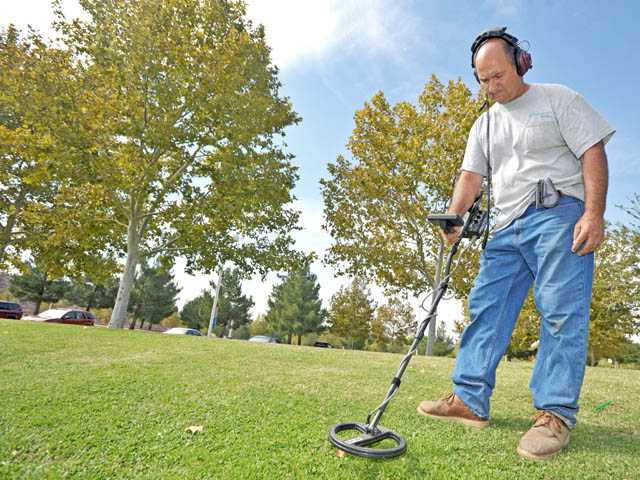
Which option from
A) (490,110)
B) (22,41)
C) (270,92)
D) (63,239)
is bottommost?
(490,110)

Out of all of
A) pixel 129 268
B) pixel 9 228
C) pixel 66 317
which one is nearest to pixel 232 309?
pixel 66 317

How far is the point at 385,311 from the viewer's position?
151 ft

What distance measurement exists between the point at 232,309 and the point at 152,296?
33.6 feet

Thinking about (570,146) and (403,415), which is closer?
(570,146)

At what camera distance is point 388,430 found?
2.19m

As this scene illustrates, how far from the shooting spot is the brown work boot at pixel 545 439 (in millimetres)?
2100

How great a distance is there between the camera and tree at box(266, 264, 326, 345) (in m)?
50.4

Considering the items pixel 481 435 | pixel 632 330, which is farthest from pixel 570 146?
pixel 632 330

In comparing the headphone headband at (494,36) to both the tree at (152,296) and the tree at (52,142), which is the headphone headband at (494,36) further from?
the tree at (152,296)

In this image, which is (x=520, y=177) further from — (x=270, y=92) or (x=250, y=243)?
(x=270, y=92)

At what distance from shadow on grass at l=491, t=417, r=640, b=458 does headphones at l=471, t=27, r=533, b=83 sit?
2.34 metres

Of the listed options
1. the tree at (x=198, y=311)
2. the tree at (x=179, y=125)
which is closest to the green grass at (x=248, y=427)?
the tree at (x=179, y=125)

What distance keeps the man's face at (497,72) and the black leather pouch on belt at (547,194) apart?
664mm

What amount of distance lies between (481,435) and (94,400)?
263cm
